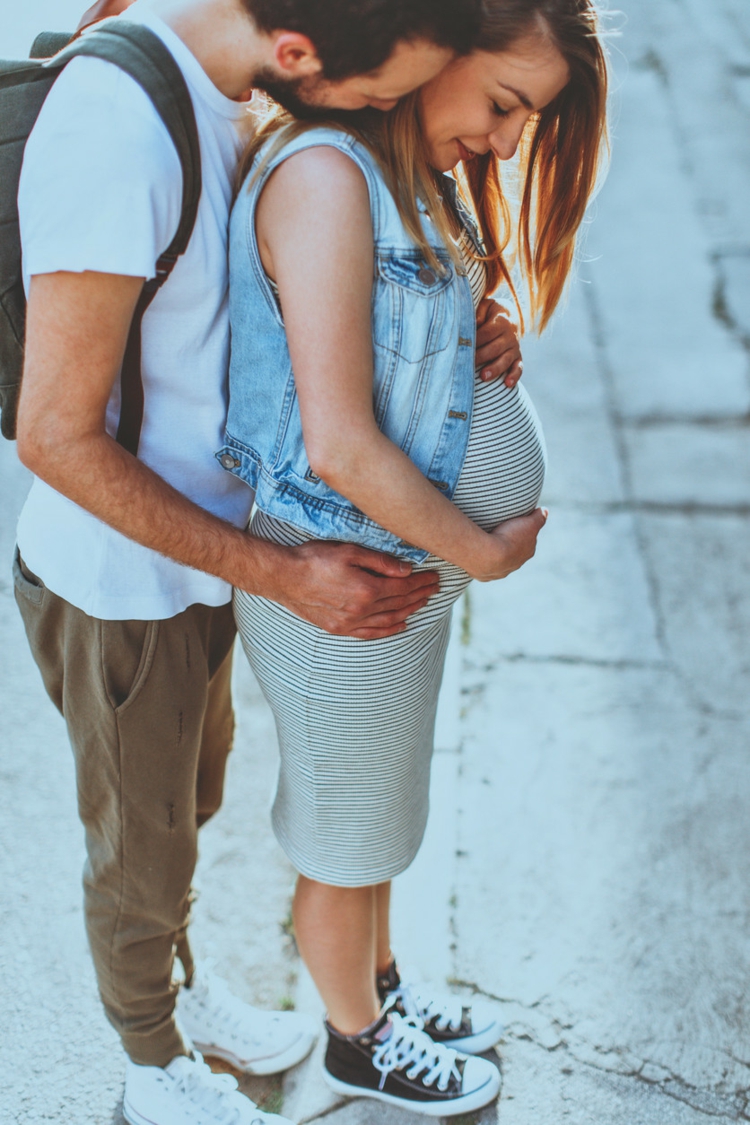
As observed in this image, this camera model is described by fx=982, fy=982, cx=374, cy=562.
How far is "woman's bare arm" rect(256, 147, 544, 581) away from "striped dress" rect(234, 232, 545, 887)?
0.21m

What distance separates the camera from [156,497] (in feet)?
4.48

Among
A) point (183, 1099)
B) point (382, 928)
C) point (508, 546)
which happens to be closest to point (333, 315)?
point (508, 546)

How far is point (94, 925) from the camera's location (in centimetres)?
173

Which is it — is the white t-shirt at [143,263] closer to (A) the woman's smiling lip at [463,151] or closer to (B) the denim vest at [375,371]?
(B) the denim vest at [375,371]

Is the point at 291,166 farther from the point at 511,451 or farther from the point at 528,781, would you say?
the point at 528,781

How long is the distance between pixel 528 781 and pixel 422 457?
1.51 metres

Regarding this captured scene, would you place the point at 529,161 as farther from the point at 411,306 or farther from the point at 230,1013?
the point at 230,1013

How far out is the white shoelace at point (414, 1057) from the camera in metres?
1.96

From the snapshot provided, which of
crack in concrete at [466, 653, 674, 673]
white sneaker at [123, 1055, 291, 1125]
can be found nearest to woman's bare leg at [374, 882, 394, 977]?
white sneaker at [123, 1055, 291, 1125]

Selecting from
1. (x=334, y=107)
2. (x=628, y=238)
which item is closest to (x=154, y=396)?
(x=334, y=107)

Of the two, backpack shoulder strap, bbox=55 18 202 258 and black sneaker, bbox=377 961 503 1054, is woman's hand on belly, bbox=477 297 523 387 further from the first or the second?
black sneaker, bbox=377 961 503 1054

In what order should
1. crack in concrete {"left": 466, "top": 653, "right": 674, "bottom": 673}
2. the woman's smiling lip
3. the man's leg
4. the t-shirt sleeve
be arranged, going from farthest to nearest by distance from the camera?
crack in concrete {"left": 466, "top": 653, "right": 674, "bottom": 673}
the man's leg
the woman's smiling lip
the t-shirt sleeve

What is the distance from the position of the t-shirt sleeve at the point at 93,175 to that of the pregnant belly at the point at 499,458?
0.57 m

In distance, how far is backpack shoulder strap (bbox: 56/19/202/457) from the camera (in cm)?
118
